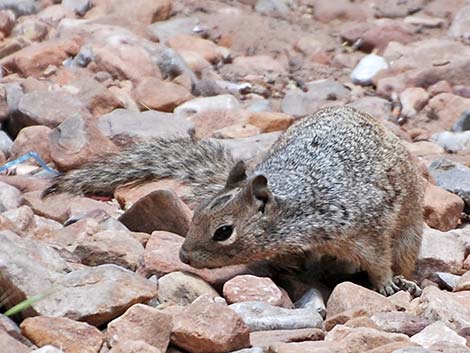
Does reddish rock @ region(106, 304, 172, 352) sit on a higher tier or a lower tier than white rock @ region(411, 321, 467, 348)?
higher

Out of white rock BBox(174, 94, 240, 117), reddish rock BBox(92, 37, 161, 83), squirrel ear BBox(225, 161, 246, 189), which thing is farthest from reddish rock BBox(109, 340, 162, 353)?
reddish rock BBox(92, 37, 161, 83)

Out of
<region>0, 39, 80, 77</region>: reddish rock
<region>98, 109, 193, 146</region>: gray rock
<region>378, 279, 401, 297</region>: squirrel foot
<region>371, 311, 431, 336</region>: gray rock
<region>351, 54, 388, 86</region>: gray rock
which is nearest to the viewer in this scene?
<region>371, 311, 431, 336</region>: gray rock

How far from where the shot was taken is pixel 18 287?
4.84 meters

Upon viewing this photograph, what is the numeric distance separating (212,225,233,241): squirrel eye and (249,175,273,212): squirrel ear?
8.4 inches

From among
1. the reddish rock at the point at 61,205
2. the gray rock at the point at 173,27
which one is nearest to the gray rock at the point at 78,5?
the gray rock at the point at 173,27

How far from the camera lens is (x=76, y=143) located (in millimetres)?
7676

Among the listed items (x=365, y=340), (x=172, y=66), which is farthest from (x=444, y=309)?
(x=172, y=66)

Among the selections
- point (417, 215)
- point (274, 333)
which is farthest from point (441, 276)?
point (274, 333)

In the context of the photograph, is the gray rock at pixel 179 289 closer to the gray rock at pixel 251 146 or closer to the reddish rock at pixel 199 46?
the gray rock at pixel 251 146

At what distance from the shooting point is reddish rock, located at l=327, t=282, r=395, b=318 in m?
5.54

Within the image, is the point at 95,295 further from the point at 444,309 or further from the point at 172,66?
the point at 172,66

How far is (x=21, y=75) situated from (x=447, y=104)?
11.7 ft

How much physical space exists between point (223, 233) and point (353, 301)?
84 cm

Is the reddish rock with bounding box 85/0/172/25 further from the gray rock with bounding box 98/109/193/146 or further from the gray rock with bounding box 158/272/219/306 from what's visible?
the gray rock with bounding box 158/272/219/306
